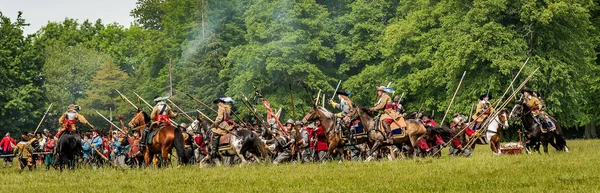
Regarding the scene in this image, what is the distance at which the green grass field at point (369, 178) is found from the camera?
20.0m

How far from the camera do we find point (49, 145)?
4181cm

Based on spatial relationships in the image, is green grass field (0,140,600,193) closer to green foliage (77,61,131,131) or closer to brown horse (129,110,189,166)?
brown horse (129,110,189,166)

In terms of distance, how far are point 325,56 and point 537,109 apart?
41924 mm

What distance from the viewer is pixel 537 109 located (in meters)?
29.6

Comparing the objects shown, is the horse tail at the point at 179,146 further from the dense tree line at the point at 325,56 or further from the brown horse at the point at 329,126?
the dense tree line at the point at 325,56

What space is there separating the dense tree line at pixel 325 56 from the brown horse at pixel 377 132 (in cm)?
2395

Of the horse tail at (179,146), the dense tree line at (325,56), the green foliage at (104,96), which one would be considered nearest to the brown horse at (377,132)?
the horse tail at (179,146)

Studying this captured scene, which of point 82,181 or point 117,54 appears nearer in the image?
point 82,181

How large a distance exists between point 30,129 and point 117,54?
24664 mm

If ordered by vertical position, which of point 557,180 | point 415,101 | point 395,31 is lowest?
point 557,180

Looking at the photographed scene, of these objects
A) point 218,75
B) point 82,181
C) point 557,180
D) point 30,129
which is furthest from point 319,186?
point 30,129

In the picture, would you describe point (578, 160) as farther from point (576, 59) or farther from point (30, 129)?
point (30, 129)

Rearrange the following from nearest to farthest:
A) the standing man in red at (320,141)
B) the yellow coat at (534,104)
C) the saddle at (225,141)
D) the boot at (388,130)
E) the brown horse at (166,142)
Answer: the yellow coat at (534,104) < the boot at (388,130) < the brown horse at (166,142) < the saddle at (225,141) < the standing man in red at (320,141)

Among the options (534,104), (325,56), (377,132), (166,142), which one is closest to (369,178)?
(377,132)
